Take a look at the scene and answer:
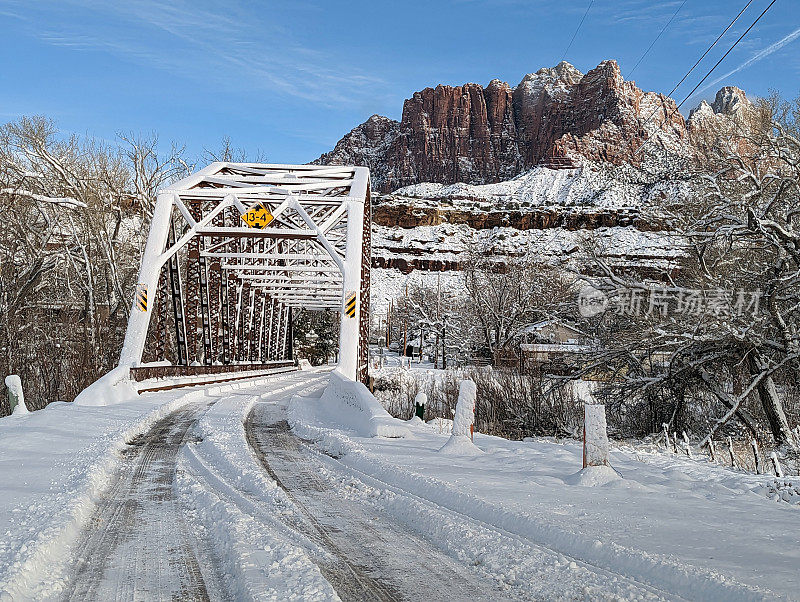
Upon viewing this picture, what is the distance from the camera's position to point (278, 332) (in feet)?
161

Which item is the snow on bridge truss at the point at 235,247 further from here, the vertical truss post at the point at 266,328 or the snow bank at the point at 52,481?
the vertical truss post at the point at 266,328

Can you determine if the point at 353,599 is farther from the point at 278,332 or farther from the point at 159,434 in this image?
the point at 278,332

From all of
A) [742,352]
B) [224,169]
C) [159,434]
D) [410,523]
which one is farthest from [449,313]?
[410,523]

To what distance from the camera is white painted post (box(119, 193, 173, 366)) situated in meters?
17.0

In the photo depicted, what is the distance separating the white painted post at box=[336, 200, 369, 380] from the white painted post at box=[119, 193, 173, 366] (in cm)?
557

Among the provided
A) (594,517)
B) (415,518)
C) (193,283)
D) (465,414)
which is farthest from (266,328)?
(594,517)

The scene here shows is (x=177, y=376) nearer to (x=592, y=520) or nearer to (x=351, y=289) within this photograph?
(x=351, y=289)

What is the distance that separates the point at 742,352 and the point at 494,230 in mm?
111253

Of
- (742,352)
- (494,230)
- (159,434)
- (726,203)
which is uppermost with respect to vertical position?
(494,230)

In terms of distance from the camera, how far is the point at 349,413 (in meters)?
12.1

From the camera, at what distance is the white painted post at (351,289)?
1831 cm

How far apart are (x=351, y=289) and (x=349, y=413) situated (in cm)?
786

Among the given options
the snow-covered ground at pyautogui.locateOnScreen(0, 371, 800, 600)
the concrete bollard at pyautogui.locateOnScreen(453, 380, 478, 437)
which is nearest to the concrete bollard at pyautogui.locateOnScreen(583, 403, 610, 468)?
the snow-covered ground at pyautogui.locateOnScreen(0, 371, 800, 600)

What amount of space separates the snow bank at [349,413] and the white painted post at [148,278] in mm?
4771
